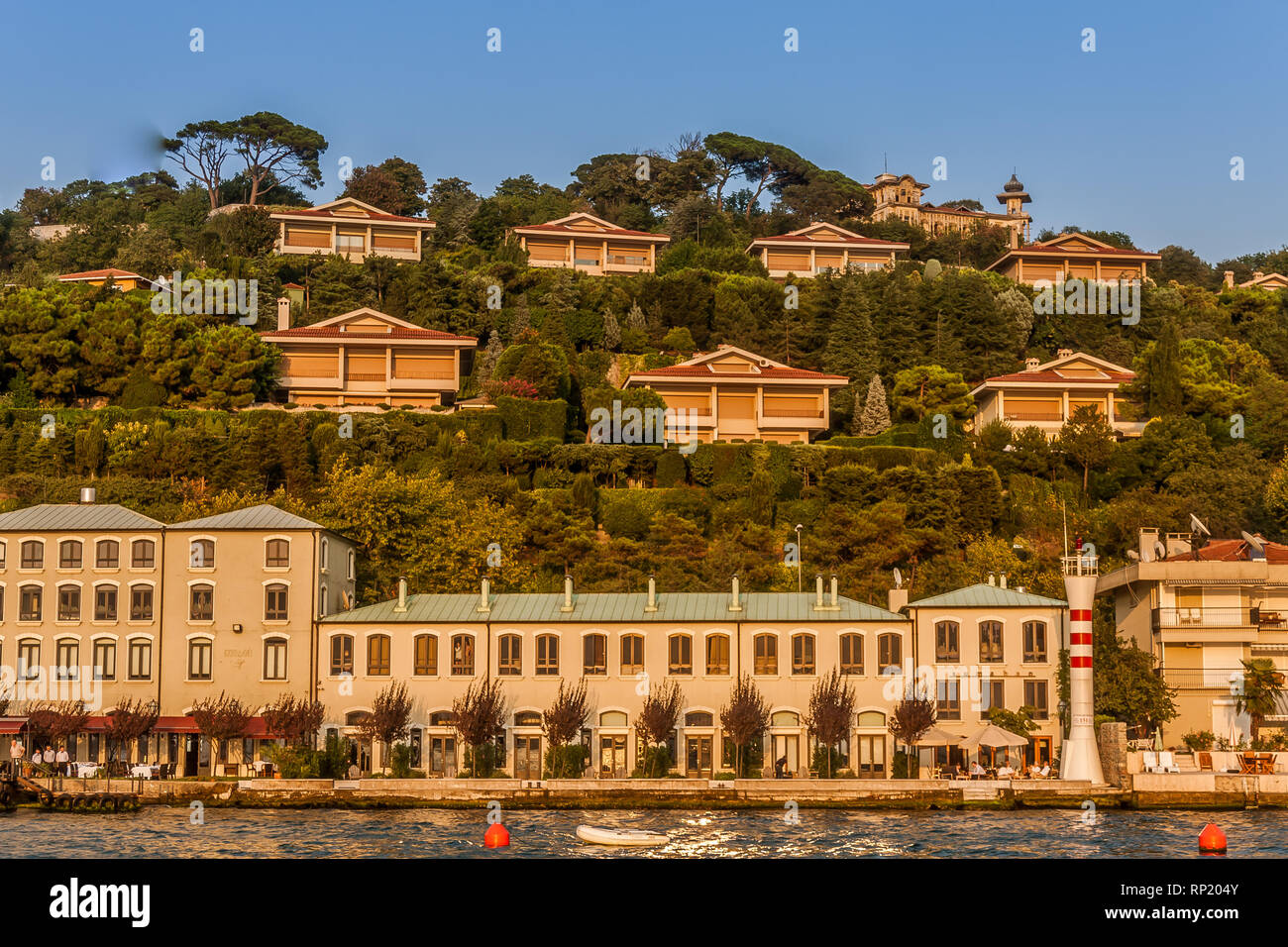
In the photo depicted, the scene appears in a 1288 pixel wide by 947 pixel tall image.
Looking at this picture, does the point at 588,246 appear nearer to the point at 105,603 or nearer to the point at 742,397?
the point at 742,397

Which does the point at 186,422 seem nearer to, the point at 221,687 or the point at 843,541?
the point at 221,687

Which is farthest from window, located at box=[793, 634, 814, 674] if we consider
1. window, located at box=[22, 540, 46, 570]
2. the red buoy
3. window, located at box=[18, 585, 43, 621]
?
window, located at box=[22, 540, 46, 570]

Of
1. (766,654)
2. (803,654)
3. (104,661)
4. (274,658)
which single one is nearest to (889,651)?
(803,654)

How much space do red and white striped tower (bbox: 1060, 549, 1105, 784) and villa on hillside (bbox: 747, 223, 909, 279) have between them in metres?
68.0

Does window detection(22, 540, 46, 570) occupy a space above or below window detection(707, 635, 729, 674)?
above

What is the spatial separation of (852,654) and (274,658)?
20.3m

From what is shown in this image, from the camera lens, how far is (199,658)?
5259 centimetres

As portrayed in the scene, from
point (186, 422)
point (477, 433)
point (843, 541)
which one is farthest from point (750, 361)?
point (186, 422)

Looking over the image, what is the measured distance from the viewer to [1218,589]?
51938mm

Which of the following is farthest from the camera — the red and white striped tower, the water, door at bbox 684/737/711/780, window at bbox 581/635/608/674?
window at bbox 581/635/608/674

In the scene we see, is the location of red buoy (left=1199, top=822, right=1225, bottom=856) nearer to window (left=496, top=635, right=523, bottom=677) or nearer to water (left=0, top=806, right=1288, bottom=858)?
water (left=0, top=806, right=1288, bottom=858)

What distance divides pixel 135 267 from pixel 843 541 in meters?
60.7

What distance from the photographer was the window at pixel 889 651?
51.6 meters

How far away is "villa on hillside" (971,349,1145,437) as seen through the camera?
8444 centimetres
